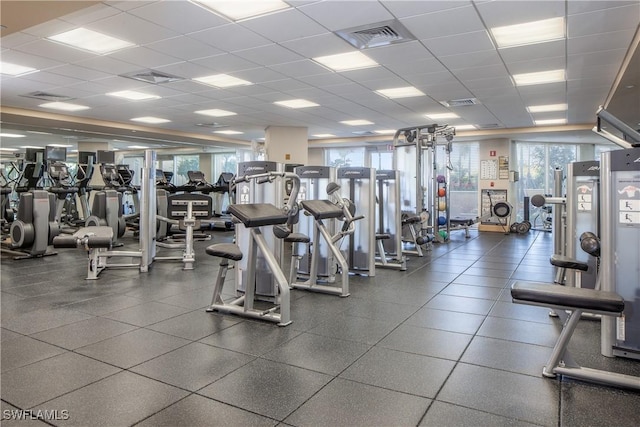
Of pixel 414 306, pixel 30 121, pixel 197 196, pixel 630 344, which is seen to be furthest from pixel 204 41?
pixel 30 121

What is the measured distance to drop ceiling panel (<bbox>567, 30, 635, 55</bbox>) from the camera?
430 cm

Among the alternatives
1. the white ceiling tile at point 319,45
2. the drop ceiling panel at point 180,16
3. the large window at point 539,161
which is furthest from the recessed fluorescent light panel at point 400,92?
the large window at point 539,161

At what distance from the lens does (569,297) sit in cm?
209

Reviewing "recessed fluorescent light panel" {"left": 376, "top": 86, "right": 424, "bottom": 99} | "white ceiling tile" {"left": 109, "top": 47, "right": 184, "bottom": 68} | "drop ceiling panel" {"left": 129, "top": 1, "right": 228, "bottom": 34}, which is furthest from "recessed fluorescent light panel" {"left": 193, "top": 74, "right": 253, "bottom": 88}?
"recessed fluorescent light panel" {"left": 376, "top": 86, "right": 424, "bottom": 99}

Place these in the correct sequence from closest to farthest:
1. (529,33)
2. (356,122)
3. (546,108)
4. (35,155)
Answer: (529,33) → (35,155) → (546,108) → (356,122)

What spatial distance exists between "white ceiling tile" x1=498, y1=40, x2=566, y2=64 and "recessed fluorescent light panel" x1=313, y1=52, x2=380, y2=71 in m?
1.62

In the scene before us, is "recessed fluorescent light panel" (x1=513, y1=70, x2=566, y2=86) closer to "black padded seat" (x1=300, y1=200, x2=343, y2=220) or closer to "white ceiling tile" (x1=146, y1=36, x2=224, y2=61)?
"black padded seat" (x1=300, y1=200, x2=343, y2=220)

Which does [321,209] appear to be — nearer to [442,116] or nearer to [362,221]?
[362,221]

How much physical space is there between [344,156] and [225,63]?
9.65m

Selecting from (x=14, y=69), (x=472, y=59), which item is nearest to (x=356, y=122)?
(x=472, y=59)

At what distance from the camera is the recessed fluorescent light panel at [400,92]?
6828 mm

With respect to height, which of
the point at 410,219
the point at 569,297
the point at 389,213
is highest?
the point at 389,213

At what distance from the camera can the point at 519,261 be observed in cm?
626

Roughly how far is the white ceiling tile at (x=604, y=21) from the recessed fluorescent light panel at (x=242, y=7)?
284cm
